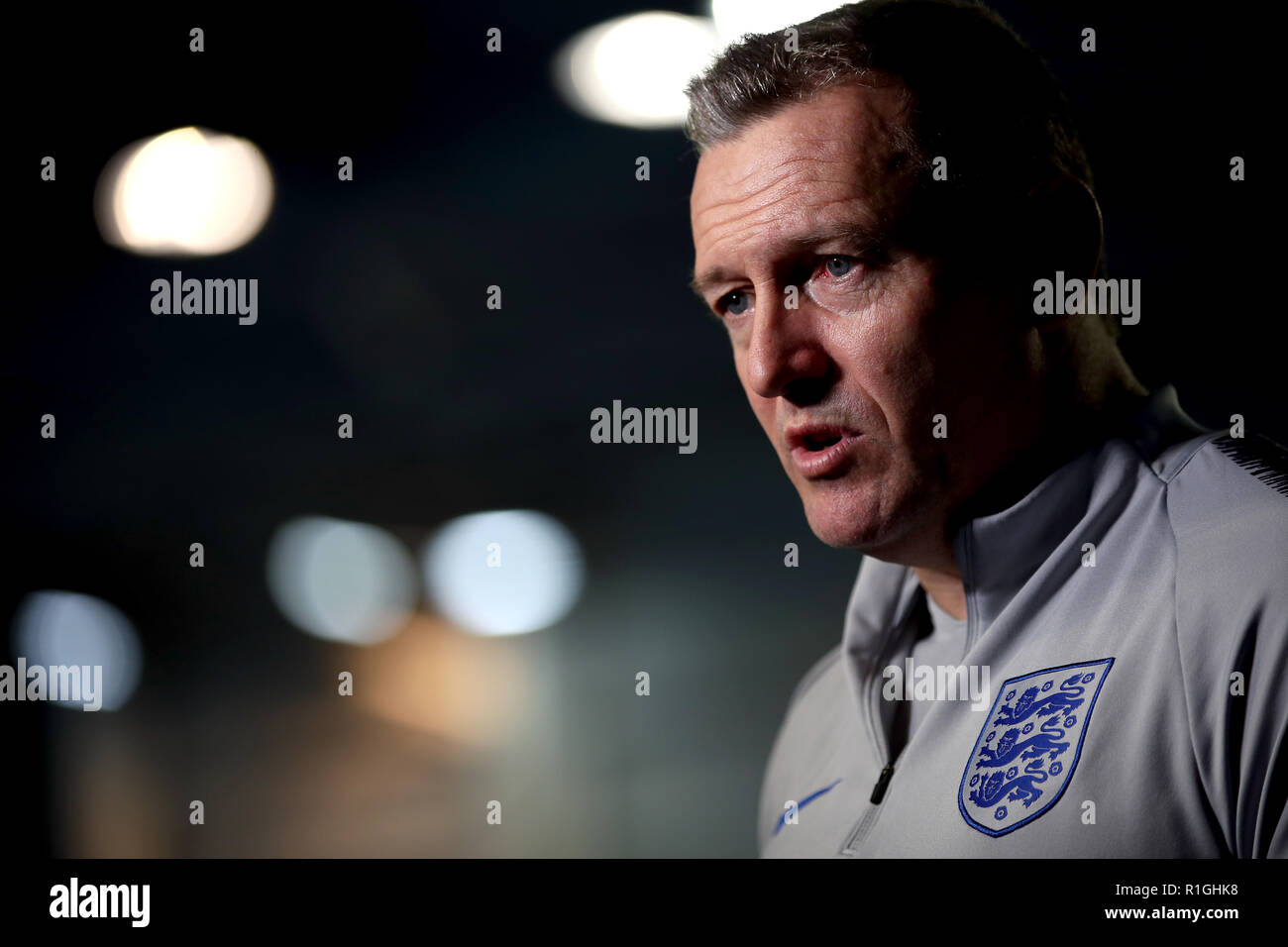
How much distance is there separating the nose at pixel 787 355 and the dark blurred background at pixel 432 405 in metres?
0.44

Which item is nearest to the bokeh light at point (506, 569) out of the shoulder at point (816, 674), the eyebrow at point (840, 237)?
the shoulder at point (816, 674)

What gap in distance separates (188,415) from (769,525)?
0.85 m

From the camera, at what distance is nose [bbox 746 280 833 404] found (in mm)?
860

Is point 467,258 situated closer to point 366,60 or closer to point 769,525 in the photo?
point 366,60

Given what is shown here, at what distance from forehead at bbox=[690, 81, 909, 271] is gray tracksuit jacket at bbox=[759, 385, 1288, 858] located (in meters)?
0.32

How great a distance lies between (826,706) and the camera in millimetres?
1222

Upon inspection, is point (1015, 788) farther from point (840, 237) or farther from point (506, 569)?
point (506, 569)

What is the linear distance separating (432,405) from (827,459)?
684mm

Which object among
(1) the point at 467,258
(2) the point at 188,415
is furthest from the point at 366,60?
(2) the point at 188,415

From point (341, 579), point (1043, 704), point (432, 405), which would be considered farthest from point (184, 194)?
point (1043, 704)

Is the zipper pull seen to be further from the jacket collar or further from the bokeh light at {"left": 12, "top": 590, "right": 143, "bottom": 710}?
the bokeh light at {"left": 12, "top": 590, "right": 143, "bottom": 710}

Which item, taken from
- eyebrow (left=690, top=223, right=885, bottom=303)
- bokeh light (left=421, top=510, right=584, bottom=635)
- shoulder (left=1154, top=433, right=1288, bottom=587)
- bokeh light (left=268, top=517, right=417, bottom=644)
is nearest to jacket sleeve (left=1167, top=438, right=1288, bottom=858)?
shoulder (left=1154, top=433, right=1288, bottom=587)

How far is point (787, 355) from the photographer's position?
0.86 metres

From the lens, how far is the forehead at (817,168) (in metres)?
0.83
